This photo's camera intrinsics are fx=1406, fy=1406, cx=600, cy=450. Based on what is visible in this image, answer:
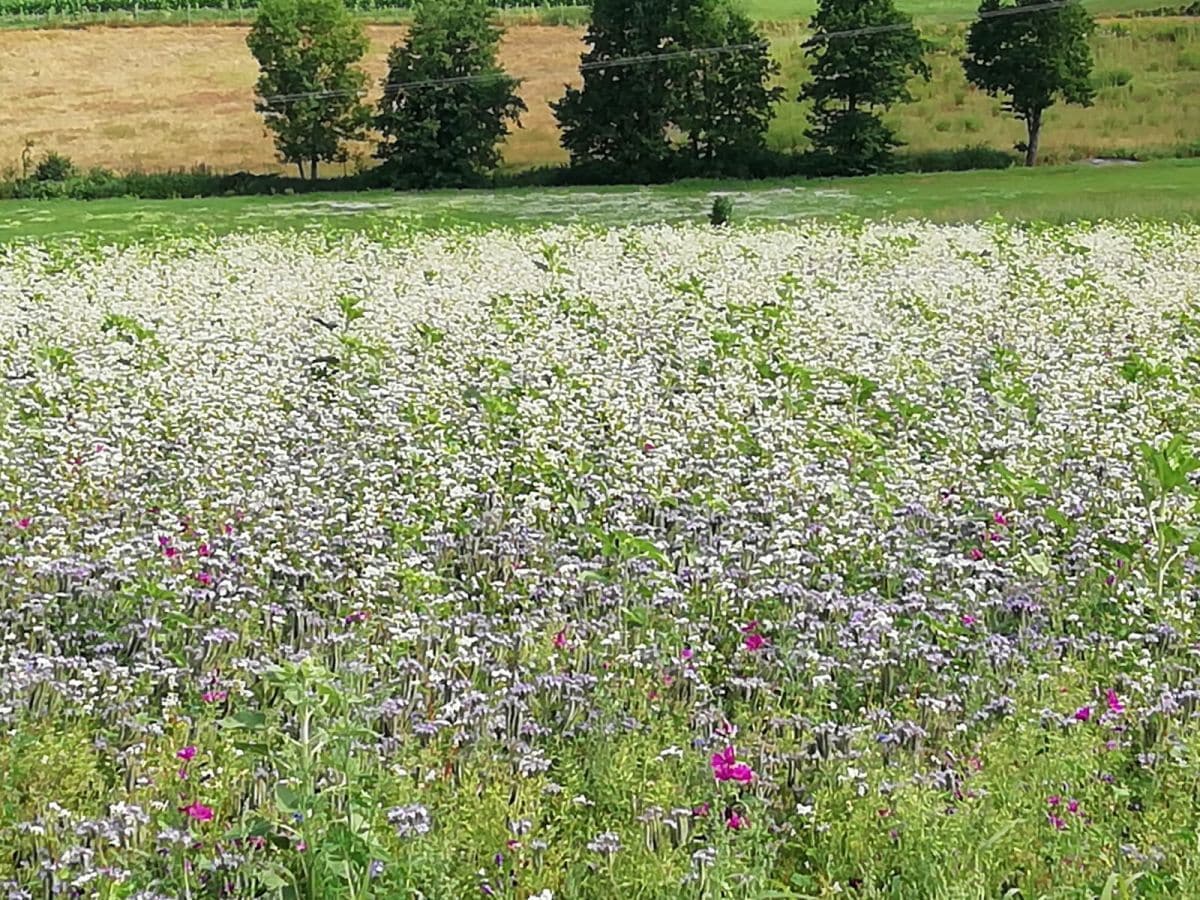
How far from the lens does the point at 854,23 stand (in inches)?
3002

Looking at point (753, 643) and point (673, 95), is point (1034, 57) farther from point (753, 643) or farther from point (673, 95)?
point (753, 643)

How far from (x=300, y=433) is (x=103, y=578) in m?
3.09

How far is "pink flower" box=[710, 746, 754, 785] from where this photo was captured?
205 inches

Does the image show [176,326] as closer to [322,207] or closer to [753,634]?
[753,634]

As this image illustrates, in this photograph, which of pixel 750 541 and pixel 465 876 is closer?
pixel 465 876

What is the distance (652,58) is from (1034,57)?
20.5m

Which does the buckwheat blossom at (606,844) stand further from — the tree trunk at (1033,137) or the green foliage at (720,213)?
the tree trunk at (1033,137)

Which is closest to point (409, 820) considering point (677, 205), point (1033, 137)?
point (677, 205)

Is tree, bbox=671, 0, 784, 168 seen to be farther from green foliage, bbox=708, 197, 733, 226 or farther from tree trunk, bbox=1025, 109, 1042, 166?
green foliage, bbox=708, 197, 733, 226

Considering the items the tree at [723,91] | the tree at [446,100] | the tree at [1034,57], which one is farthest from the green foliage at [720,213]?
the tree at [1034,57]

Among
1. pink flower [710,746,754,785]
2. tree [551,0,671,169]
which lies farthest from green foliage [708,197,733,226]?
tree [551,0,671,169]

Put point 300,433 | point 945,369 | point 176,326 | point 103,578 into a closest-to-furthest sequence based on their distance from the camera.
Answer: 1. point 103,578
2. point 300,433
3. point 945,369
4. point 176,326

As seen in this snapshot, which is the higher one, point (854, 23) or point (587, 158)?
point (854, 23)

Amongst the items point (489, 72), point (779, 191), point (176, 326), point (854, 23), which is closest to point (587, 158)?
point (489, 72)
